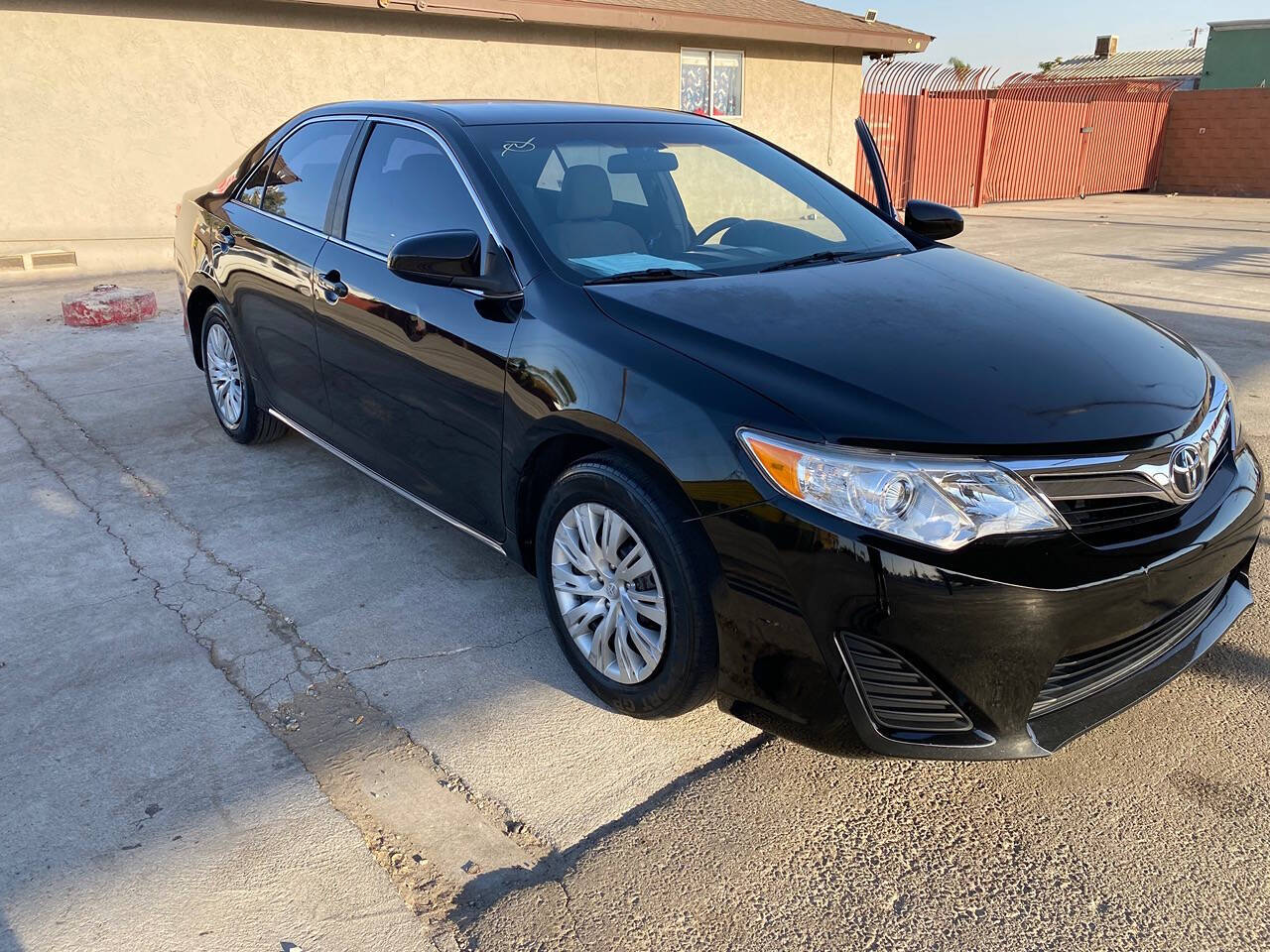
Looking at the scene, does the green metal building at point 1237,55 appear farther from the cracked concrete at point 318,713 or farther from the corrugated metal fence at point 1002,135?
the cracked concrete at point 318,713

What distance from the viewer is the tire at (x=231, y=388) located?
15.7ft

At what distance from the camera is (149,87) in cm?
1045

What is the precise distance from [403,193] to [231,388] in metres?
1.92

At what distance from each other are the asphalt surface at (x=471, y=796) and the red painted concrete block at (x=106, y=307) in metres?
4.49

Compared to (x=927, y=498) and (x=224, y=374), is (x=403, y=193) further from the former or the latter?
(x=927, y=498)

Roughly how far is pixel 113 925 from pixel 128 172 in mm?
10378

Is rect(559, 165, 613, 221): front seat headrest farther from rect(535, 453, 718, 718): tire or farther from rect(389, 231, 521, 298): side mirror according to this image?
rect(535, 453, 718, 718): tire

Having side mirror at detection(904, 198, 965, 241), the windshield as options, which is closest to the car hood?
the windshield

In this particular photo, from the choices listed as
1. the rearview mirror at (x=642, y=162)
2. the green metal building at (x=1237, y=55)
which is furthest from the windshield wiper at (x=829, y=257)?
the green metal building at (x=1237, y=55)

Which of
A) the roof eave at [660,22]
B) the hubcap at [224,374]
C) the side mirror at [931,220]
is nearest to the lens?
the side mirror at [931,220]

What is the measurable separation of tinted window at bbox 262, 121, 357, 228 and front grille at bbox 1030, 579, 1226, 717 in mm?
3151

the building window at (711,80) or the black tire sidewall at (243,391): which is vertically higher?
the building window at (711,80)

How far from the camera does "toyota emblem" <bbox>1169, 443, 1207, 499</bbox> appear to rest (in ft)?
7.78

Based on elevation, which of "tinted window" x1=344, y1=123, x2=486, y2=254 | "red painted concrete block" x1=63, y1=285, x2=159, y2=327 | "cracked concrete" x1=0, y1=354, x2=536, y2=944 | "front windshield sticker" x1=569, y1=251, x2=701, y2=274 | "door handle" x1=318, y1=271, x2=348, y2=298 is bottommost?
"cracked concrete" x1=0, y1=354, x2=536, y2=944
